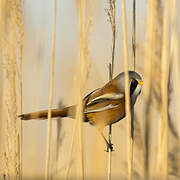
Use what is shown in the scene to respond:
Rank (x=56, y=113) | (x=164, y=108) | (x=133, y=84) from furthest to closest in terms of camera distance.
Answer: (x=133, y=84) < (x=56, y=113) < (x=164, y=108)

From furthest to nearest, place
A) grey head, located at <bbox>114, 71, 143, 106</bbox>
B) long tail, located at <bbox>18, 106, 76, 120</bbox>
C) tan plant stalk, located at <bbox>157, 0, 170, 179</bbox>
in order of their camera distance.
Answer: grey head, located at <bbox>114, 71, 143, 106</bbox> < long tail, located at <bbox>18, 106, 76, 120</bbox> < tan plant stalk, located at <bbox>157, 0, 170, 179</bbox>

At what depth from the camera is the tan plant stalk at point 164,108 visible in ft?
3.97

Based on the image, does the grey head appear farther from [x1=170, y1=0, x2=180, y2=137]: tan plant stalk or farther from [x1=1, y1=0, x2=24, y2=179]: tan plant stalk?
[x1=1, y1=0, x2=24, y2=179]: tan plant stalk

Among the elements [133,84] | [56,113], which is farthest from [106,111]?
[56,113]

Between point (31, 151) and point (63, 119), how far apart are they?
198 mm

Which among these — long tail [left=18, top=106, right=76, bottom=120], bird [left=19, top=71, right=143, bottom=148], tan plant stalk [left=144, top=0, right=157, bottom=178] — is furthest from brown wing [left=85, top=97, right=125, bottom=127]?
tan plant stalk [left=144, top=0, right=157, bottom=178]

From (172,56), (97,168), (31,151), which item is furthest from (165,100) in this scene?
(31,151)

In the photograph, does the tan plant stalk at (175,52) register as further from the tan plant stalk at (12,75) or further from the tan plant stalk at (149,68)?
the tan plant stalk at (12,75)

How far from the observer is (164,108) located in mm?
1231

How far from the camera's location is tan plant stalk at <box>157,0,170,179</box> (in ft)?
3.97

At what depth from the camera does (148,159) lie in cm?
130

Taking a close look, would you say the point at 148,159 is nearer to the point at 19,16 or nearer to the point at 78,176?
the point at 78,176

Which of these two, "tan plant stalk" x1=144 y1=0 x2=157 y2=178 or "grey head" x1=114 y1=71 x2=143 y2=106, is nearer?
"tan plant stalk" x1=144 y1=0 x2=157 y2=178

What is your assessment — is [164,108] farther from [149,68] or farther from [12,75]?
[12,75]
